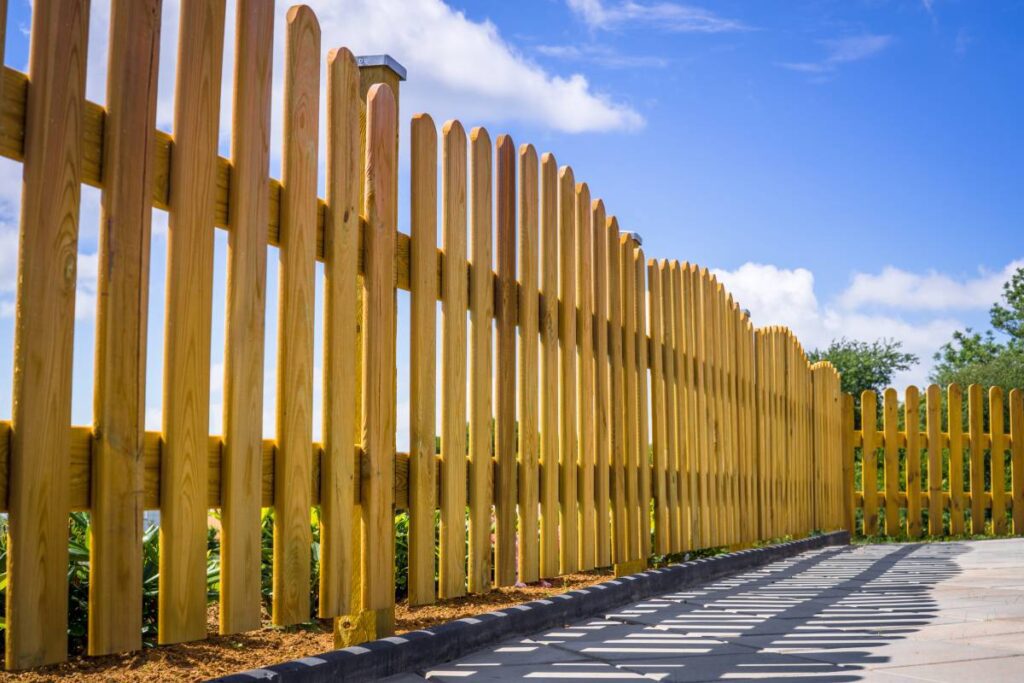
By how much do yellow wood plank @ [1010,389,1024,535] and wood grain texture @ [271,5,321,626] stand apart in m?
12.1

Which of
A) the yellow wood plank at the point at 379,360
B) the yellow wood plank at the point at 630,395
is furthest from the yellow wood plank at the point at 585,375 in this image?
the yellow wood plank at the point at 379,360

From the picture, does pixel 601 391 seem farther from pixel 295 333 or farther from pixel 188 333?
pixel 188 333

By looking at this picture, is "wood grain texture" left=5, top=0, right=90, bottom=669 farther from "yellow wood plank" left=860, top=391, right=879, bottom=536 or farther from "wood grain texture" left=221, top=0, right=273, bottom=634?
"yellow wood plank" left=860, top=391, right=879, bottom=536

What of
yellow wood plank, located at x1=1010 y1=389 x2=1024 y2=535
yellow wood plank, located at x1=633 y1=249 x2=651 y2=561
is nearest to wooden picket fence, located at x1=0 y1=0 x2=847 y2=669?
yellow wood plank, located at x1=633 y1=249 x2=651 y2=561

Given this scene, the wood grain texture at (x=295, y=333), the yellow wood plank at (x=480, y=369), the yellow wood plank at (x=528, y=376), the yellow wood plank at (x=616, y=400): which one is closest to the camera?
the wood grain texture at (x=295, y=333)

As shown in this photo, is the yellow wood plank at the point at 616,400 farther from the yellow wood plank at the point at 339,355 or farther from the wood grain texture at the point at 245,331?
the wood grain texture at the point at 245,331

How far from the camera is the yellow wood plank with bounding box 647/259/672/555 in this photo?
6473mm

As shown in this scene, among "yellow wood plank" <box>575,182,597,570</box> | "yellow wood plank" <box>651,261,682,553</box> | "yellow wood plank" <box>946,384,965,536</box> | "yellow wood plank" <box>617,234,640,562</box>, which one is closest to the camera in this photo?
"yellow wood plank" <box>575,182,597,570</box>

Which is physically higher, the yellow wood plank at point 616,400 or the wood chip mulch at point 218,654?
the yellow wood plank at point 616,400

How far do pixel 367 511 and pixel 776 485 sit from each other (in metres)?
6.75

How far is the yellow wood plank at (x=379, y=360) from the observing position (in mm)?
3486

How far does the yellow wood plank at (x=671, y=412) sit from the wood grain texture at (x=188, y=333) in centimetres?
421

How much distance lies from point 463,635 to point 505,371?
48.6 inches

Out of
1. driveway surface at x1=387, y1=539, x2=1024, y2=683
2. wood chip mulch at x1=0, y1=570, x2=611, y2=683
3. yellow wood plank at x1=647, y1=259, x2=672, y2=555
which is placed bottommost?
driveway surface at x1=387, y1=539, x2=1024, y2=683
